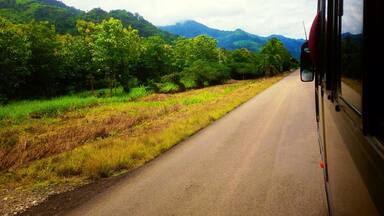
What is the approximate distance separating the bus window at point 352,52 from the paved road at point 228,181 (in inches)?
153

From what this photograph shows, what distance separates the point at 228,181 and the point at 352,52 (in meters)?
5.82

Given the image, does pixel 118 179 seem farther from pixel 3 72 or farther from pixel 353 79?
pixel 3 72

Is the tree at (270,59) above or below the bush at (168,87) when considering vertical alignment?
above

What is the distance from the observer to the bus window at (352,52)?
1.70m

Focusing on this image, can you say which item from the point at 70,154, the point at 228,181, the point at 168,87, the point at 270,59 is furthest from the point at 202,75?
the point at 228,181

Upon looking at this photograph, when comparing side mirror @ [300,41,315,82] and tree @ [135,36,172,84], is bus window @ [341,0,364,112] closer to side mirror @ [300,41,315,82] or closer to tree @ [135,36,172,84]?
side mirror @ [300,41,315,82]

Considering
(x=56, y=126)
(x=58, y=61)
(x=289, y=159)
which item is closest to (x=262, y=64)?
(x=58, y=61)

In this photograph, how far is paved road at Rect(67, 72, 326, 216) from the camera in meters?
6.24

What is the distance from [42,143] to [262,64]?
78793 mm

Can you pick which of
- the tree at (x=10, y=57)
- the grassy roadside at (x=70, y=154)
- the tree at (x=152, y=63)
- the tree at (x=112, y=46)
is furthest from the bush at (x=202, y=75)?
A: the grassy roadside at (x=70, y=154)

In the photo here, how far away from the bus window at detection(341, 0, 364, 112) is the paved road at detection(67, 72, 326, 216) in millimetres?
3877

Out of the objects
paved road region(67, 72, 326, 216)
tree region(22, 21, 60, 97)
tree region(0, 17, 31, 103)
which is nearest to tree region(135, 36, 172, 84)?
tree region(22, 21, 60, 97)

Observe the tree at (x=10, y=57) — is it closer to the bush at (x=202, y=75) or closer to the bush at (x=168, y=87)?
the bush at (x=168, y=87)

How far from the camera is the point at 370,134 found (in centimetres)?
154
